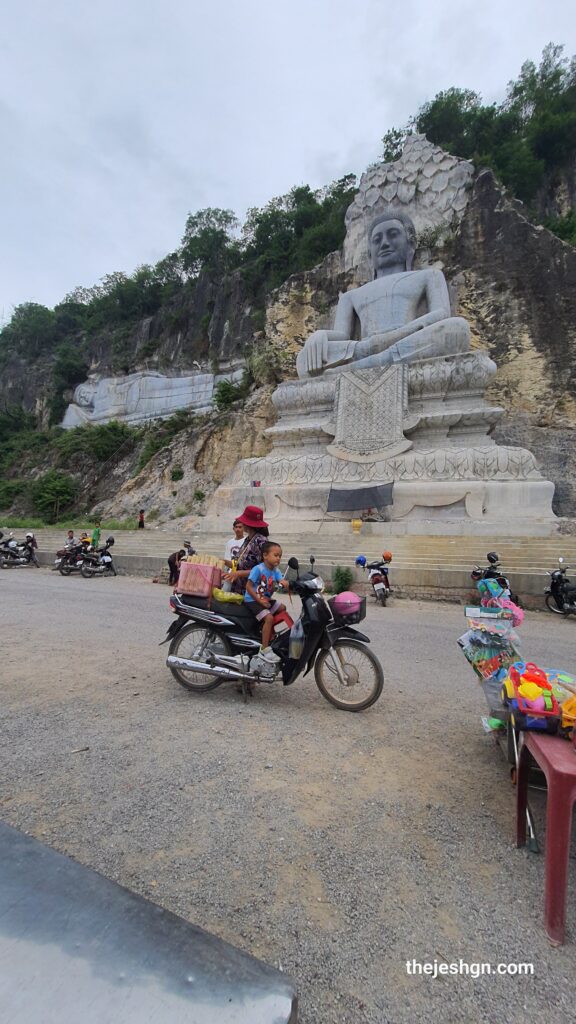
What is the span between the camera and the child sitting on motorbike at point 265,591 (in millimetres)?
2979

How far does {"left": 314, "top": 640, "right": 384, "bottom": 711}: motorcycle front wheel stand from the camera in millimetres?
2811

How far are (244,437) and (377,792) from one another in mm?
16503

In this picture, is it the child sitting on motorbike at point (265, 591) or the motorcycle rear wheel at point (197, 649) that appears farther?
the motorcycle rear wheel at point (197, 649)

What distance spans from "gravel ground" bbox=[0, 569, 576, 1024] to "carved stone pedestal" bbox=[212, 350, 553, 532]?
26.4ft

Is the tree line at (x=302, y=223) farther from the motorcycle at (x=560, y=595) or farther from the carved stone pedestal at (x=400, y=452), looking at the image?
the motorcycle at (x=560, y=595)

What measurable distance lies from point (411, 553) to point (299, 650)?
6.16 metres

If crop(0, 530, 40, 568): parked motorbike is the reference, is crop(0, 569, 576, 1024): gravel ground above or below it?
below

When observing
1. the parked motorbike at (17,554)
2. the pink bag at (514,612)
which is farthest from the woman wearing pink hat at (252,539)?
the parked motorbike at (17,554)

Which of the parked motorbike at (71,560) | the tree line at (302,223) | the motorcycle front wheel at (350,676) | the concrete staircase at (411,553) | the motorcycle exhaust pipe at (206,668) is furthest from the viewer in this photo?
the tree line at (302,223)

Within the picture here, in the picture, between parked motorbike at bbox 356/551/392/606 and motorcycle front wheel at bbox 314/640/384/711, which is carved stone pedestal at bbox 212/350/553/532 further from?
motorcycle front wheel at bbox 314/640/384/711

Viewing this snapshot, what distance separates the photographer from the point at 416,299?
49.2 feet

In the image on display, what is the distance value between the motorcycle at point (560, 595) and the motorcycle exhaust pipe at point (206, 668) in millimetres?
4865

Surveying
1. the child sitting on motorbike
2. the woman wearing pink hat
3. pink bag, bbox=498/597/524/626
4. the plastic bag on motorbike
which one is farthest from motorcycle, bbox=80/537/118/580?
pink bag, bbox=498/597/524/626

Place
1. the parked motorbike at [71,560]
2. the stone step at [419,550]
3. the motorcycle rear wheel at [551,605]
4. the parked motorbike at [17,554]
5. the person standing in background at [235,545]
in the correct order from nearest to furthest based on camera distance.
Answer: the person standing in background at [235,545] → the motorcycle rear wheel at [551,605] → the stone step at [419,550] → the parked motorbike at [71,560] → the parked motorbike at [17,554]
